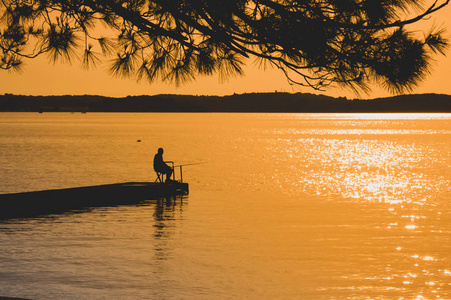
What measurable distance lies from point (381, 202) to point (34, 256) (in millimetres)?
20379

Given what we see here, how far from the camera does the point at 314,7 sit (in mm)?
8383

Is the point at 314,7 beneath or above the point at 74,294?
above

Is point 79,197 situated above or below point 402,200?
above

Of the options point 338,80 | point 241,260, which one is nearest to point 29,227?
point 241,260

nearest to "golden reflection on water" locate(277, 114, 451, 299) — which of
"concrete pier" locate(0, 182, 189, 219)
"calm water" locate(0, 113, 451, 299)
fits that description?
"calm water" locate(0, 113, 451, 299)

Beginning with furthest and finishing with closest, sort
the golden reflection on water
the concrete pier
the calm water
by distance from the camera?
the concrete pier, the golden reflection on water, the calm water

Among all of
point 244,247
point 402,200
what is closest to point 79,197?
point 244,247

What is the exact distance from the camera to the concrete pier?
75.3ft

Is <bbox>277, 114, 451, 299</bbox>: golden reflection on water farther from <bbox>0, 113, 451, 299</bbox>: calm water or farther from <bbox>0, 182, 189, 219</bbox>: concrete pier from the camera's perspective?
<bbox>0, 182, 189, 219</bbox>: concrete pier

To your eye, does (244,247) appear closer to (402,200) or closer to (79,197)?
(79,197)

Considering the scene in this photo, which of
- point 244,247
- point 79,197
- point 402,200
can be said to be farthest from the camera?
point 402,200

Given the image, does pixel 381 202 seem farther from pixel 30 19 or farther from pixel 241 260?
pixel 30 19

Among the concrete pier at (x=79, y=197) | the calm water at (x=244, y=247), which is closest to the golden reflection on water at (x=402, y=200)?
the calm water at (x=244, y=247)

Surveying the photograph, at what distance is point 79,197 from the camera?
86.5 ft
